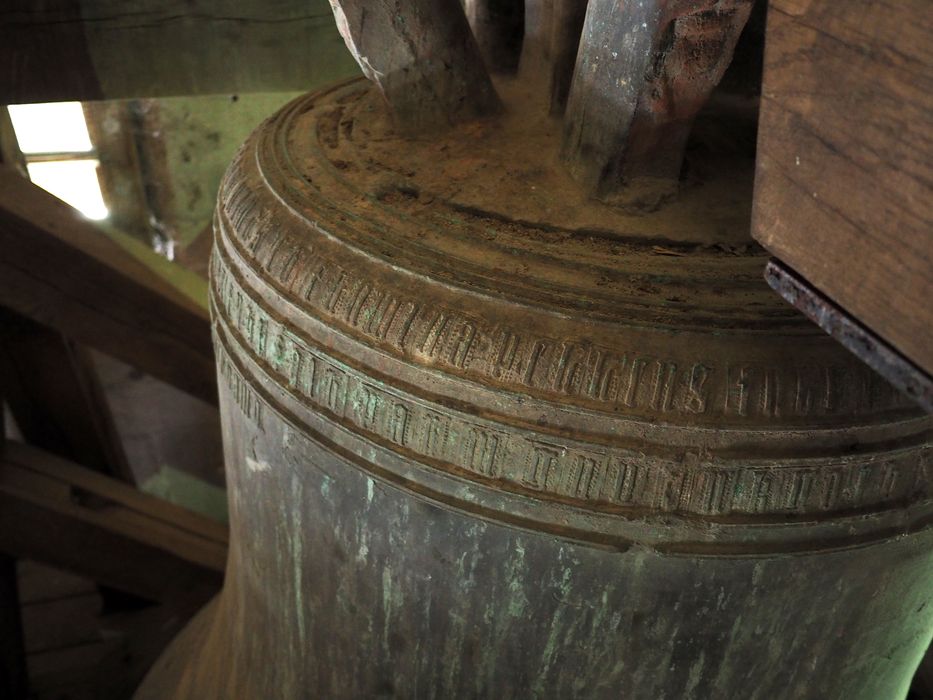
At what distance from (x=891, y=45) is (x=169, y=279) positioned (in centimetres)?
155

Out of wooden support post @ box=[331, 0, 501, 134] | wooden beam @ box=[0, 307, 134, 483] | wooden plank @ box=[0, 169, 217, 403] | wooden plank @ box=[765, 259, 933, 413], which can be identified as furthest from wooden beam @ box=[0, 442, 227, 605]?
wooden plank @ box=[765, 259, 933, 413]

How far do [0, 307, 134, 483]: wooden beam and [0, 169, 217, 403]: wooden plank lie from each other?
0.23m

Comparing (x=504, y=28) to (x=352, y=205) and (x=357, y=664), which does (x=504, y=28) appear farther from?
(x=357, y=664)

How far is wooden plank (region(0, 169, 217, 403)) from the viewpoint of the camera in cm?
151

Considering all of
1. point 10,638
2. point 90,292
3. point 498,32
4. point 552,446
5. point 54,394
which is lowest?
point 10,638

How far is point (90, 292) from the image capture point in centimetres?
162

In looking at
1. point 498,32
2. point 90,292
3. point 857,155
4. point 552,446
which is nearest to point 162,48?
point 90,292

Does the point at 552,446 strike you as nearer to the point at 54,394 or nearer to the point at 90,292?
the point at 90,292

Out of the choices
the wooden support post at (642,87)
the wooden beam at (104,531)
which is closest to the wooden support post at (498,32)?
the wooden support post at (642,87)

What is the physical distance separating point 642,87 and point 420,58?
0.27 m

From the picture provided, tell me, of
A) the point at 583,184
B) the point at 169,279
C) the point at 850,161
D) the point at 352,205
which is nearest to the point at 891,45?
the point at 850,161

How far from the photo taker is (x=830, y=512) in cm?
73

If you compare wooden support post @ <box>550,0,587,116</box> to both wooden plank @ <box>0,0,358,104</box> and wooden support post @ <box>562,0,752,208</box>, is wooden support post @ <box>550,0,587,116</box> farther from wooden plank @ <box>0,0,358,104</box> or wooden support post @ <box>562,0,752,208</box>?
wooden plank @ <box>0,0,358,104</box>

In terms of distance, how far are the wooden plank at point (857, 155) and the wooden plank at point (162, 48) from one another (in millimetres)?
1221
